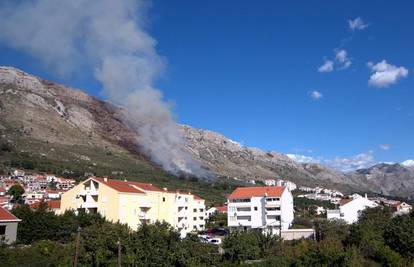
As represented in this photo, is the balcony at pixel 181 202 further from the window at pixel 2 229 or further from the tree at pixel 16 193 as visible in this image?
the tree at pixel 16 193

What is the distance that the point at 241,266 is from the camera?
110ft

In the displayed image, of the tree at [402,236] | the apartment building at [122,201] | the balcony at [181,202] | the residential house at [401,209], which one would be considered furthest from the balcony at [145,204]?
the residential house at [401,209]

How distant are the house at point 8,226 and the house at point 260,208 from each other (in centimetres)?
3741

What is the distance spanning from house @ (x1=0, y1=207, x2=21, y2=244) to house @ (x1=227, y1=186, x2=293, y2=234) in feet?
123

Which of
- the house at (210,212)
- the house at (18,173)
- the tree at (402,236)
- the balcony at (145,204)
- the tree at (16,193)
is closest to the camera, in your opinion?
the tree at (402,236)

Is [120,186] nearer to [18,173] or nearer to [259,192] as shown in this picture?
[259,192]

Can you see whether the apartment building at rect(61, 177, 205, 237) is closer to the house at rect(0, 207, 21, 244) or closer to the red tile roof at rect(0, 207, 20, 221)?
the house at rect(0, 207, 21, 244)

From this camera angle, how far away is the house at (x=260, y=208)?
7150 centimetres

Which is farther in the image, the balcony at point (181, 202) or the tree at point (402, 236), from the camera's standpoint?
the balcony at point (181, 202)

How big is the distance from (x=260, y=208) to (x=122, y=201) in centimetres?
2571

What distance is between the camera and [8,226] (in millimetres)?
42062

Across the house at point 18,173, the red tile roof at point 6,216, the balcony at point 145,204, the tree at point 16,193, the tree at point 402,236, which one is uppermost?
the house at point 18,173

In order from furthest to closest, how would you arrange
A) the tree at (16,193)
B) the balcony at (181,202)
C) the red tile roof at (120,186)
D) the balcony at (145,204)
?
the tree at (16,193), the balcony at (181,202), the balcony at (145,204), the red tile roof at (120,186)

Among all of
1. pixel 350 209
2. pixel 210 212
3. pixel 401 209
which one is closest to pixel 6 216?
pixel 210 212
